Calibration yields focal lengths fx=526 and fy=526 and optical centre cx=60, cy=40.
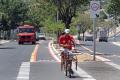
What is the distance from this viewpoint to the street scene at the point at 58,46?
20.9m

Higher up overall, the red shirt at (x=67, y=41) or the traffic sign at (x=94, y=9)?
the traffic sign at (x=94, y=9)

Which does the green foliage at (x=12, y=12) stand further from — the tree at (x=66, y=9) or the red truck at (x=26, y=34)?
the tree at (x=66, y=9)

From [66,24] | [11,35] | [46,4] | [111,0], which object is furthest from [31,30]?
[11,35]

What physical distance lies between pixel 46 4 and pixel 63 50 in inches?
1489

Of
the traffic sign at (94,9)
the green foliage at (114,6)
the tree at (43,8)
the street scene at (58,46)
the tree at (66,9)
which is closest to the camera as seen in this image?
the street scene at (58,46)

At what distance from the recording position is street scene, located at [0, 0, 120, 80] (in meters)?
20.9

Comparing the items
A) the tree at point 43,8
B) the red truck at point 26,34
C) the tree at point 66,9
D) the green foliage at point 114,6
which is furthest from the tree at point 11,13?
the green foliage at point 114,6

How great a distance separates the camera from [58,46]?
128 ft

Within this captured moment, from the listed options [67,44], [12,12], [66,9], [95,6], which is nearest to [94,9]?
[95,6]

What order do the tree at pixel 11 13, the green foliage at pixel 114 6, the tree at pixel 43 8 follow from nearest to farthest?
the green foliage at pixel 114 6 < the tree at pixel 43 8 < the tree at pixel 11 13

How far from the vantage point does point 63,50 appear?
20.5m

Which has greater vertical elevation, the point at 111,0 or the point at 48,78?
the point at 111,0

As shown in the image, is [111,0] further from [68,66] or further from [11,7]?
[11,7]

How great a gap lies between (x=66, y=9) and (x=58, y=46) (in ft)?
43.9
